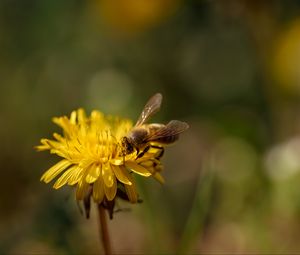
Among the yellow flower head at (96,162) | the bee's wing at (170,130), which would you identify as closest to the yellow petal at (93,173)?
the yellow flower head at (96,162)

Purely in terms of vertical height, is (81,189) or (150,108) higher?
(150,108)

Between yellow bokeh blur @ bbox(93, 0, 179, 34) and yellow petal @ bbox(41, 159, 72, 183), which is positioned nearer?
yellow petal @ bbox(41, 159, 72, 183)

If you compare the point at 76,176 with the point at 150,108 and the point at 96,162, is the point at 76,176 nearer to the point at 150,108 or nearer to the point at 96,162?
the point at 96,162

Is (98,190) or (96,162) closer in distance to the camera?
(98,190)

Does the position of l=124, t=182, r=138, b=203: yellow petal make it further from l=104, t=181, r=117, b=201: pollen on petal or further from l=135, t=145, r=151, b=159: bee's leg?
l=135, t=145, r=151, b=159: bee's leg

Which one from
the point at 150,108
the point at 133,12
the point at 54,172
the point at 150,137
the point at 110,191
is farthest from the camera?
the point at 133,12

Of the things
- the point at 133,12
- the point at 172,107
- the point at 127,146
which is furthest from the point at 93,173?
the point at 133,12

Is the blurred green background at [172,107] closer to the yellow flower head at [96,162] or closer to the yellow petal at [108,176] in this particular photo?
the yellow flower head at [96,162]

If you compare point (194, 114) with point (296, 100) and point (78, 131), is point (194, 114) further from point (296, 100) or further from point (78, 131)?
point (78, 131)

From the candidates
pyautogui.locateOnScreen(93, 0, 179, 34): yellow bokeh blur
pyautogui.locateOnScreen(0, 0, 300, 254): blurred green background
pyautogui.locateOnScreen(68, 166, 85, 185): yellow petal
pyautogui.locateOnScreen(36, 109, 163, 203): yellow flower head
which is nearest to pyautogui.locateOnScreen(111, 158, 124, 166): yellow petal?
pyautogui.locateOnScreen(36, 109, 163, 203): yellow flower head
